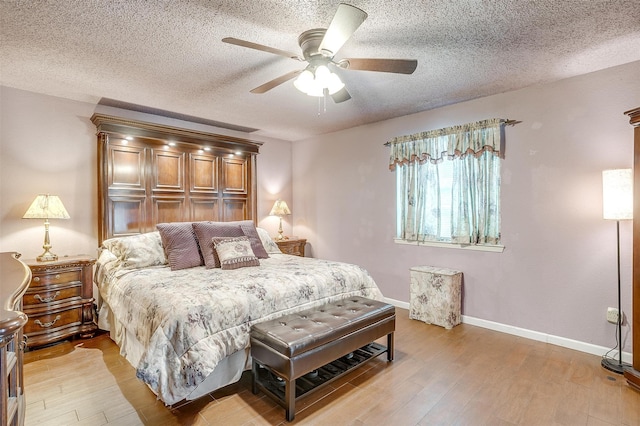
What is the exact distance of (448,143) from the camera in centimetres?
382

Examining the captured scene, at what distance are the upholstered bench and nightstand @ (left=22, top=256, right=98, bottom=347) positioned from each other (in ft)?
6.82

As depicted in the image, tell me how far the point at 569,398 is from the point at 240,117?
432cm

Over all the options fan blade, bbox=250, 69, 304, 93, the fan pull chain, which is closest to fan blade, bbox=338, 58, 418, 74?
fan blade, bbox=250, 69, 304, 93

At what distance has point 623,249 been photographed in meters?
2.77

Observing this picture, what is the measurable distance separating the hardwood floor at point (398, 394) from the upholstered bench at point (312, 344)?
93 millimetres

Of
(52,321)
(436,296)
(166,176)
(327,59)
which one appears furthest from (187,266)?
(436,296)

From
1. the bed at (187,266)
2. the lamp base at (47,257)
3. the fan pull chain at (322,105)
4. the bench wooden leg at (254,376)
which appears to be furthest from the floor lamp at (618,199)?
the lamp base at (47,257)

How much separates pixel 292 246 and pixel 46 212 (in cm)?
305

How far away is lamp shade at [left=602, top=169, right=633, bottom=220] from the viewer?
2.54 m

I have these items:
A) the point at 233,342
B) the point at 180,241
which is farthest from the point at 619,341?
the point at 180,241

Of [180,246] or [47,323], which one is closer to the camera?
[47,323]

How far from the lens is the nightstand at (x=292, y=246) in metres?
4.96

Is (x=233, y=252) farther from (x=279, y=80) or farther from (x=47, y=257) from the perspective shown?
(x=47, y=257)

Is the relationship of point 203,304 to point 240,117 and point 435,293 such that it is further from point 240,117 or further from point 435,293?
point 240,117
